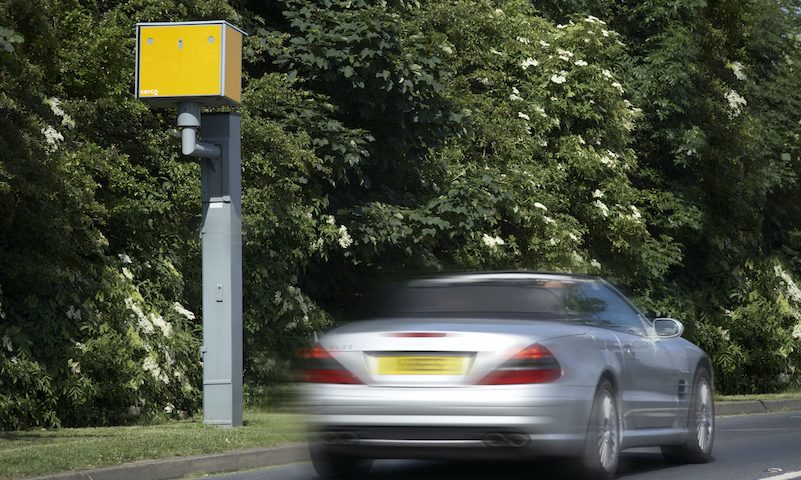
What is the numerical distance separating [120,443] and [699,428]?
4.89 m

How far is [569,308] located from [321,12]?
1315cm

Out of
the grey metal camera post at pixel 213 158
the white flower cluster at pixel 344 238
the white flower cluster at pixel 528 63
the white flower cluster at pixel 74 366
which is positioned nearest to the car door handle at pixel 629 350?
the grey metal camera post at pixel 213 158

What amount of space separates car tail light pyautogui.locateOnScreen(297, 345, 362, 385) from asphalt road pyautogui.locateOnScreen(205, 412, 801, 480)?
112 centimetres

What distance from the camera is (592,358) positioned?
9281 millimetres

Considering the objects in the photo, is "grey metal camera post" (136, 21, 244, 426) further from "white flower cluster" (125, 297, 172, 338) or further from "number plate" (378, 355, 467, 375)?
"number plate" (378, 355, 467, 375)

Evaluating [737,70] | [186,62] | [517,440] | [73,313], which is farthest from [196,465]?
[737,70]

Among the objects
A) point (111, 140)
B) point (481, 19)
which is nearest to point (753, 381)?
point (481, 19)

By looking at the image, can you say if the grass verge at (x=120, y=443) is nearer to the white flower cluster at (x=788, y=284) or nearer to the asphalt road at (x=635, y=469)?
the asphalt road at (x=635, y=469)

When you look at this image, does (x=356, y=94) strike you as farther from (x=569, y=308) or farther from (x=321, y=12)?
(x=569, y=308)

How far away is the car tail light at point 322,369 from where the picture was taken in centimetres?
912

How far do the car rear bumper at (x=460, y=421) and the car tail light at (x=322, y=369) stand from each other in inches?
2.6

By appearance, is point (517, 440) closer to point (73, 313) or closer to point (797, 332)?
point (73, 313)

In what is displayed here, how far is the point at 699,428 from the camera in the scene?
37.5 ft

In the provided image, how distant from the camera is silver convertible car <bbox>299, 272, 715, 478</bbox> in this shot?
8734mm
